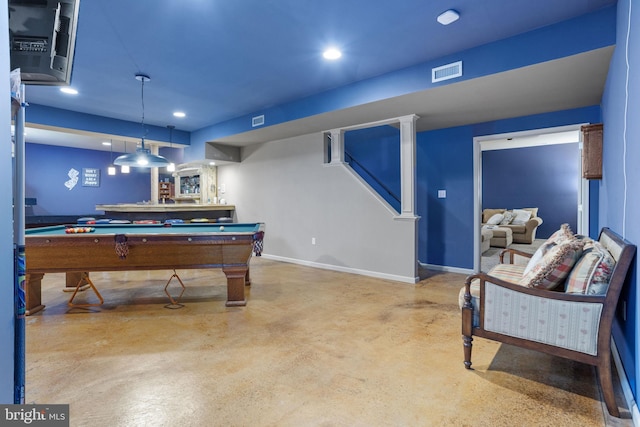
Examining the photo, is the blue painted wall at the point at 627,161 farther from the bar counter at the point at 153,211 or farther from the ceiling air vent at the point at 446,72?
the bar counter at the point at 153,211

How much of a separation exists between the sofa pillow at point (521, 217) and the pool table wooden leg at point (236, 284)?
768 centimetres

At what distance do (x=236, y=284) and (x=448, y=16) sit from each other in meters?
3.21

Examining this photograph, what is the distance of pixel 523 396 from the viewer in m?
1.88

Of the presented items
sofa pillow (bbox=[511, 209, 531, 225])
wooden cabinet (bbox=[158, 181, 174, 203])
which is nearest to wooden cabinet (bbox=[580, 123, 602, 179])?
sofa pillow (bbox=[511, 209, 531, 225])

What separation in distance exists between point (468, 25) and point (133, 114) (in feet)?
17.6

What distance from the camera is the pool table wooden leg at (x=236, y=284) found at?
11.6ft

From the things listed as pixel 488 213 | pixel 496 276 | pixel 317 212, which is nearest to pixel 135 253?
pixel 317 212

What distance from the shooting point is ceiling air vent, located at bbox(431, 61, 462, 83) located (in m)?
3.23

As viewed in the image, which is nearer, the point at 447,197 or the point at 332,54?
the point at 332,54

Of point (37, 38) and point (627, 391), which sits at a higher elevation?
point (37, 38)

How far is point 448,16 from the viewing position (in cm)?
256

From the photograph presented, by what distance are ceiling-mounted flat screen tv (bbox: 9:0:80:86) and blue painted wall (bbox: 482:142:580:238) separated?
31.9ft

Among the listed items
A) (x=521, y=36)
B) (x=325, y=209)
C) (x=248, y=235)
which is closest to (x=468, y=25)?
(x=521, y=36)

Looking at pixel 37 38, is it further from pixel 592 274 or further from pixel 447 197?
pixel 447 197
